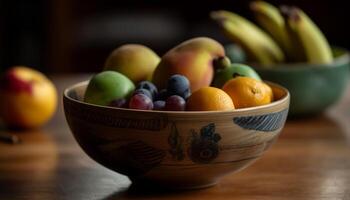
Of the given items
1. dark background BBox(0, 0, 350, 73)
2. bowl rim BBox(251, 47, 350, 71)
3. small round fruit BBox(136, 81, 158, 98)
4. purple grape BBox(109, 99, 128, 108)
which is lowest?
dark background BBox(0, 0, 350, 73)

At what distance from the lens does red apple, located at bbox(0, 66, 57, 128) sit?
1.14 metres

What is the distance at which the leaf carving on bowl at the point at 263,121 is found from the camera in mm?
760

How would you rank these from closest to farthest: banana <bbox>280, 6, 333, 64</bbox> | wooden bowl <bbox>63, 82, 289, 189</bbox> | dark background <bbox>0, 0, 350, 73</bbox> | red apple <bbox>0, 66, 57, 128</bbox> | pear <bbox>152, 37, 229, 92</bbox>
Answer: wooden bowl <bbox>63, 82, 289, 189</bbox> → pear <bbox>152, 37, 229, 92</bbox> → red apple <bbox>0, 66, 57, 128</bbox> → banana <bbox>280, 6, 333, 64</bbox> → dark background <bbox>0, 0, 350, 73</bbox>

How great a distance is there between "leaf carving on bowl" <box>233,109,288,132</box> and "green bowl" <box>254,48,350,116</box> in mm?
423

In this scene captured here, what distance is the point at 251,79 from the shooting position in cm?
83

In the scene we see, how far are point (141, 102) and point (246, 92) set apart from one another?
12 cm

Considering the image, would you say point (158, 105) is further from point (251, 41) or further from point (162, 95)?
point (251, 41)

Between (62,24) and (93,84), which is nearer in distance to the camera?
(93,84)

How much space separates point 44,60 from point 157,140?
2202 millimetres

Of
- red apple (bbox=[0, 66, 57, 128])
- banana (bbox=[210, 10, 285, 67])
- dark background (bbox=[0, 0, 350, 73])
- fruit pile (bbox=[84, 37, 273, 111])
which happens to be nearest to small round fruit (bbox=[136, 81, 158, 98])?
fruit pile (bbox=[84, 37, 273, 111])

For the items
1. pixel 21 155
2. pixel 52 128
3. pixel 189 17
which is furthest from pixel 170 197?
pixel 189 17

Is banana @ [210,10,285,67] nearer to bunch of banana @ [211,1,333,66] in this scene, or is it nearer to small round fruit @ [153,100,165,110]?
bunch of banana @ [211,1,333,66]

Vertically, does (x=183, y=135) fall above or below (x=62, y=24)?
above

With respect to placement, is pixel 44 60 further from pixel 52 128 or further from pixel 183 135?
pixel 183 135
